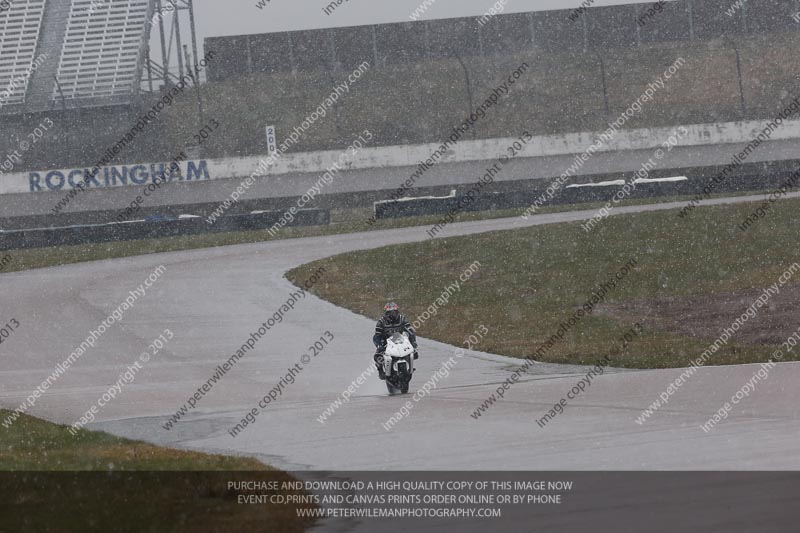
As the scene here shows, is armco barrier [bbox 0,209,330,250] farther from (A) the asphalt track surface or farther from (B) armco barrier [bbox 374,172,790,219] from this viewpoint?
(A) the asphalt track surface

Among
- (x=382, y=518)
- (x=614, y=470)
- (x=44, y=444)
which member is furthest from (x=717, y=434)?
(x=44, y=444)

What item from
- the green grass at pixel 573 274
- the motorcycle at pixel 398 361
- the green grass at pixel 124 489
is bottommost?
the green grass at pixel 573 274

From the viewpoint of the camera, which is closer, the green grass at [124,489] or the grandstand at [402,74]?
the green grass at [124,489]

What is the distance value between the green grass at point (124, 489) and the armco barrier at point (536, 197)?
3186 centimetres

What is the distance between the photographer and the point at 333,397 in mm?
14523

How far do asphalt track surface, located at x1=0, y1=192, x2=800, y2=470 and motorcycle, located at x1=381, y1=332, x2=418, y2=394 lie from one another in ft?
1.25

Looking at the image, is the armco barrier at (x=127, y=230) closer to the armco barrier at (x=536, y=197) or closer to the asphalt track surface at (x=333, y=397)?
the armco barrier at (x=536, y=197)

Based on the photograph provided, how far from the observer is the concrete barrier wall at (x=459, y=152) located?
159ft

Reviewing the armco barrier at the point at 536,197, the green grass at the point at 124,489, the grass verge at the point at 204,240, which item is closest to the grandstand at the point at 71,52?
the grass verge at the point at 204,240

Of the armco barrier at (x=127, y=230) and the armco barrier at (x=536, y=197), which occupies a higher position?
the armco barrier at (x=536, y=197)

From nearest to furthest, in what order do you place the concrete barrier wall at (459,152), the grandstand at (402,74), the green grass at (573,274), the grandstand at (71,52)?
1. the green grass at (573,274)
2. the concrete barrier wall at (459,152)
3. the grandstand at (402,74)
4. the grandstand at (71,52)

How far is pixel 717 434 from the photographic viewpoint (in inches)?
367

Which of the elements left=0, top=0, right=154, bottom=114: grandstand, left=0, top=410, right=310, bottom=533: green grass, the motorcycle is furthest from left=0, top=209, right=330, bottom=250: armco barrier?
left=0, top=410, right=310, bottom=533: green grass

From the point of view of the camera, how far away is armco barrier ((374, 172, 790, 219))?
4125cm
